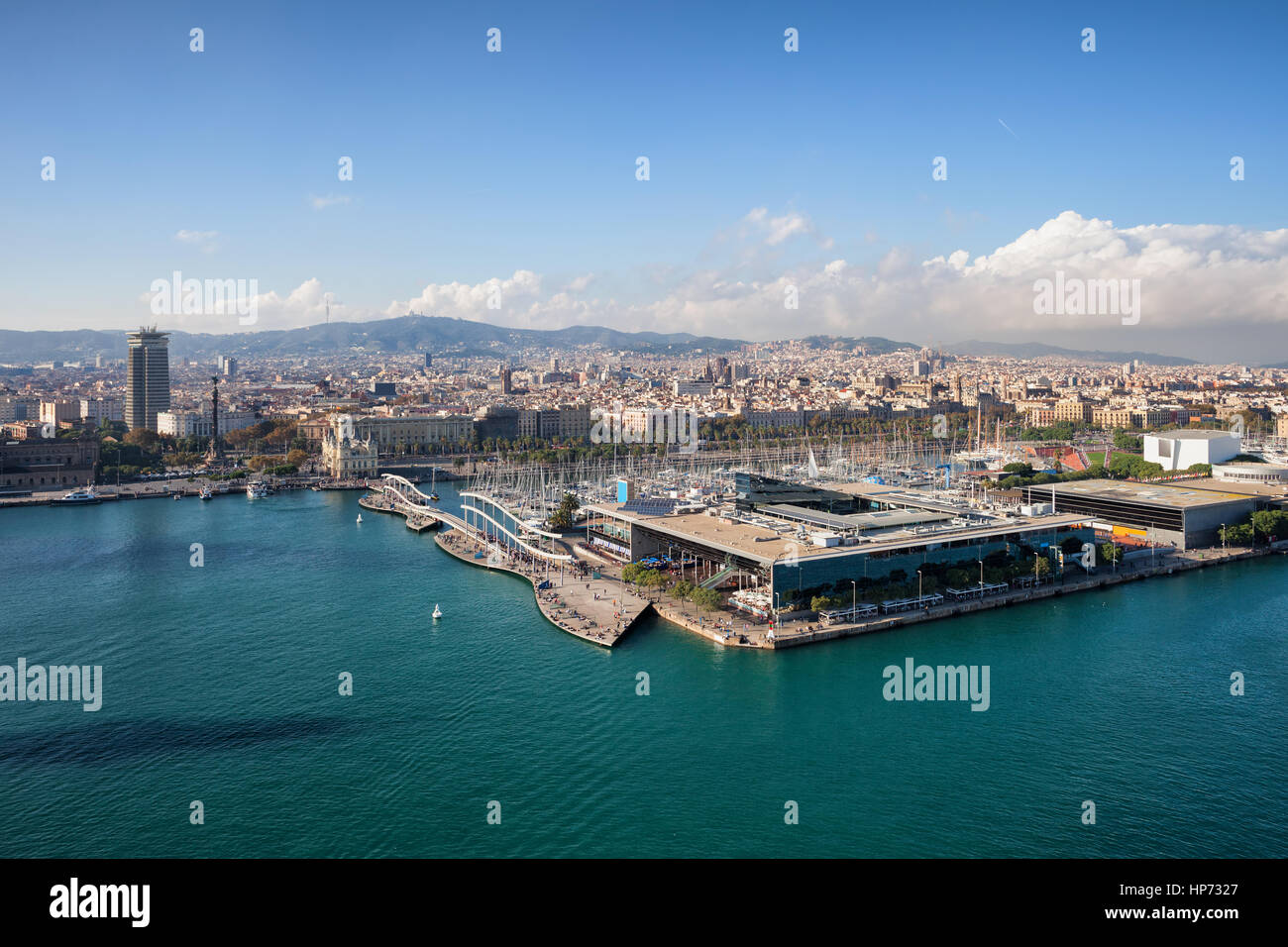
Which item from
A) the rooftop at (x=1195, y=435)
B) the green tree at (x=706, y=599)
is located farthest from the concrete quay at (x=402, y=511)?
the rooftop at (x=1195, y=435)

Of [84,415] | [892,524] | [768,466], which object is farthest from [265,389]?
[892,524]

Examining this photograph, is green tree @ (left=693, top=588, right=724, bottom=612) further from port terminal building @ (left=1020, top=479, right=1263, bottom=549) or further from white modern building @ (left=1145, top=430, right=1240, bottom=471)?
white modern building @ (left=1145, top=430, right=1240, bottom=471)

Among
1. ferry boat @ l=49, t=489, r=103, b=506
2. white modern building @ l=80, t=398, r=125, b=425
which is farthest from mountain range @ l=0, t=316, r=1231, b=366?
ferry boat @ l=49, t=489, r=103, b=506

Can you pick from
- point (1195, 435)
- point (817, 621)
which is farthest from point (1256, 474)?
point (817, 621)

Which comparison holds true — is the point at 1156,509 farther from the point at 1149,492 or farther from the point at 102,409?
the point at 102,409

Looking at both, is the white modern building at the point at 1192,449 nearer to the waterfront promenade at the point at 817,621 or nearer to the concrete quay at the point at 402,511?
the waterfront promenade at the point at 817,621
